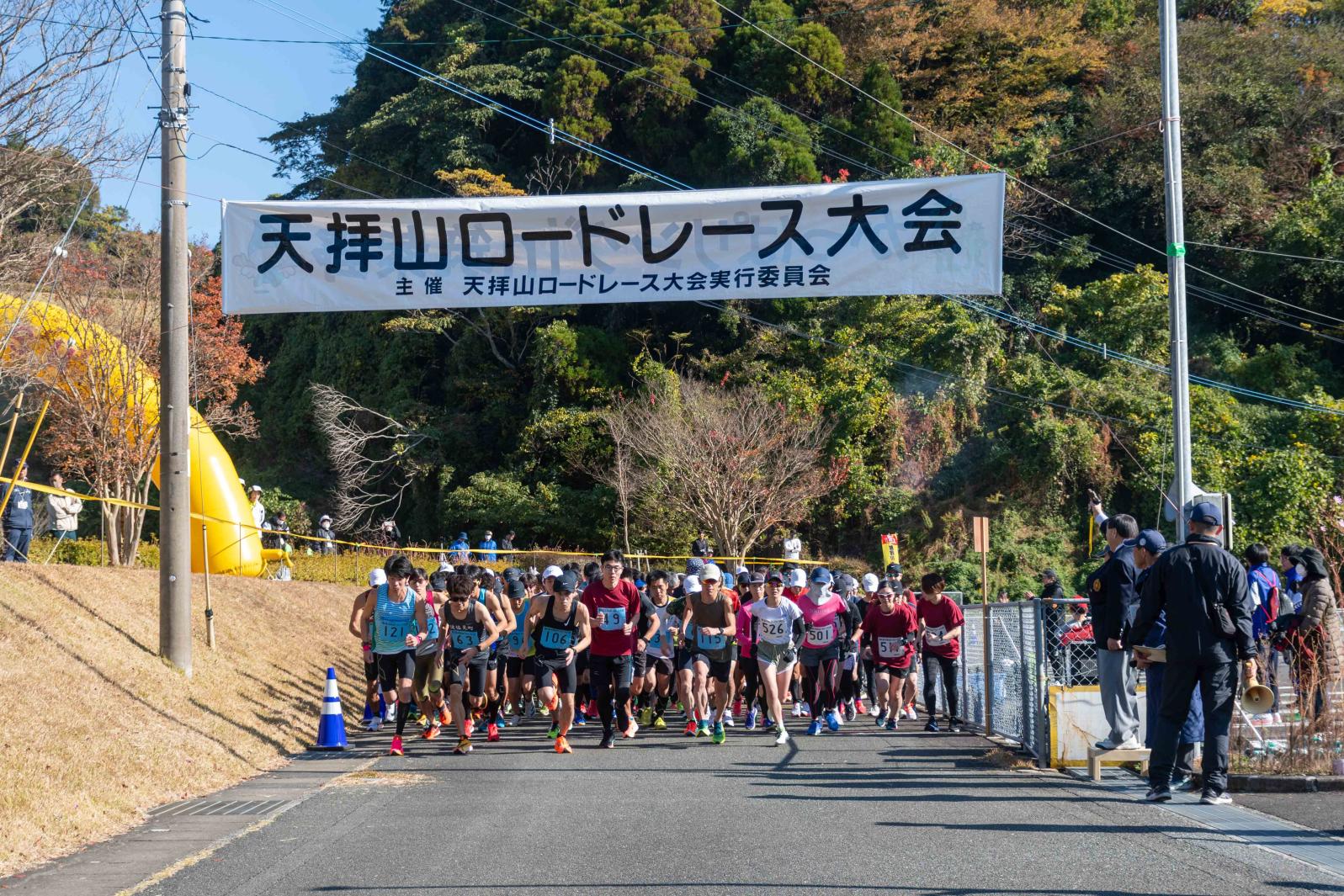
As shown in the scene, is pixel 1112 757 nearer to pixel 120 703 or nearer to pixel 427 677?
pixel 427 677

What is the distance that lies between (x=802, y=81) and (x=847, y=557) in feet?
48.2

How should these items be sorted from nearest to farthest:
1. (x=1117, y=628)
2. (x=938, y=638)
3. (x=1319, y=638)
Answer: (x=1117, y=628)
(x=1319, y=638)
(x=938, y=638)

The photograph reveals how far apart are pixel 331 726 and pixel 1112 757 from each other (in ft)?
24.9

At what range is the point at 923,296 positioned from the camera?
1383 inches

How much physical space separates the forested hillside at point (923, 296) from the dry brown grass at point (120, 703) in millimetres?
18601

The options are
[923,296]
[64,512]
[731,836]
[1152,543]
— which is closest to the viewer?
[731,836]

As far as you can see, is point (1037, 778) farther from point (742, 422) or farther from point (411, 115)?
point (411, 115)

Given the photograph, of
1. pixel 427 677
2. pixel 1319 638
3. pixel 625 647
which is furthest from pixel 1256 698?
pixel 427 677

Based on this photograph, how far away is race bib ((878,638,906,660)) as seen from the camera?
1468 centimetres

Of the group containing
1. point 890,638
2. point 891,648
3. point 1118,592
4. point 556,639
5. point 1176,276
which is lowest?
point 891,648

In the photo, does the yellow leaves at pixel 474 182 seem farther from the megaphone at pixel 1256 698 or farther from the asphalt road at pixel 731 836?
the megaphone at pixel 1256 698

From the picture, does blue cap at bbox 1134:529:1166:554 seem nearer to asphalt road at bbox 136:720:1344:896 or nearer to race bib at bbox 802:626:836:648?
asphalt road at bbox 136:720:1344:896

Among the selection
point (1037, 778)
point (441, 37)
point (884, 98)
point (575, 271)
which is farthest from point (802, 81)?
point (1037, 778)

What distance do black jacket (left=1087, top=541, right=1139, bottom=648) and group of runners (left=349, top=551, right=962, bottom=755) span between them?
413 cm
